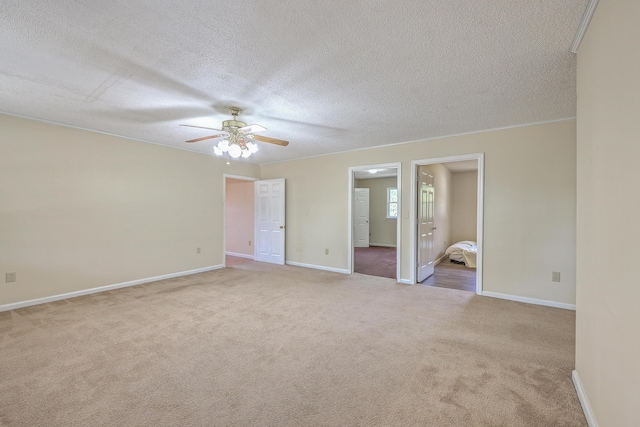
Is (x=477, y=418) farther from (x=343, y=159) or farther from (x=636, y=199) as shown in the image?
(x=343, y=159)

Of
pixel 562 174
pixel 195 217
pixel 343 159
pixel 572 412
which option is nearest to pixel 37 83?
pixel 195 217

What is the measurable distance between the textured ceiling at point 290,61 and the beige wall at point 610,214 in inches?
17.0

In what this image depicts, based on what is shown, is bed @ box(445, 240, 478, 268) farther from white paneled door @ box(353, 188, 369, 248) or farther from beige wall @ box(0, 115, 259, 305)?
beige wall @ box(0, 115, 259, 305)

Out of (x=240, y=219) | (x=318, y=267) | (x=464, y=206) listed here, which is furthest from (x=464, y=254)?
(x=240, y=219)

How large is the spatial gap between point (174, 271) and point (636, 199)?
5.64 metres

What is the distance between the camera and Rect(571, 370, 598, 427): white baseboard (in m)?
1.55

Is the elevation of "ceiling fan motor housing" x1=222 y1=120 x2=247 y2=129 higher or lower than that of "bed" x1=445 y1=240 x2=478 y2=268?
higher

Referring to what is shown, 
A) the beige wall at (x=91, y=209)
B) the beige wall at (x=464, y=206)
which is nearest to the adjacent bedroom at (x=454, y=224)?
the beige wall at (x=464, y=206)

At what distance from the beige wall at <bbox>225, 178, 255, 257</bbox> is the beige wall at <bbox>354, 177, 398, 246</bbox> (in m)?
4.21

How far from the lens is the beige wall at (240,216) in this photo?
23.4ft

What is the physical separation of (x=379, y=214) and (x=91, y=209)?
25.3 ft

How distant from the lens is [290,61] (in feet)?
6.97

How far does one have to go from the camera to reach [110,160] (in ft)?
13.8

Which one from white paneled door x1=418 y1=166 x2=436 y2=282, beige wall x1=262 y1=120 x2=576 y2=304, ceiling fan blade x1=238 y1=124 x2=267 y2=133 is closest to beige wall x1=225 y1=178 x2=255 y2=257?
beige wall x1=262 y1=120 x2=576 y2=304
